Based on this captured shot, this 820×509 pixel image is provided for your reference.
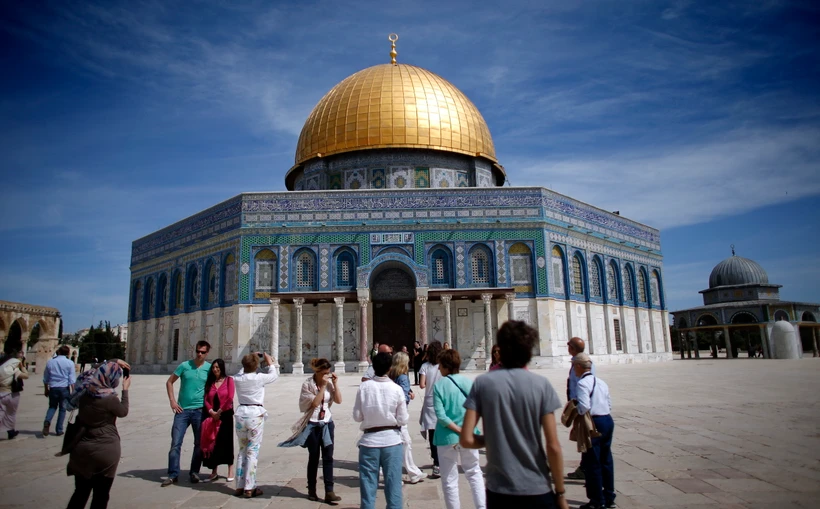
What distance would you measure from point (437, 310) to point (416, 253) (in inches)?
109

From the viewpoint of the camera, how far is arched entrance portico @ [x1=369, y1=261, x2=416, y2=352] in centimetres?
2631

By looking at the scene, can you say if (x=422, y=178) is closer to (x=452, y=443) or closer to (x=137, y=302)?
(x=137, y=302)

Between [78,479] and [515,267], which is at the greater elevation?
[515,267]

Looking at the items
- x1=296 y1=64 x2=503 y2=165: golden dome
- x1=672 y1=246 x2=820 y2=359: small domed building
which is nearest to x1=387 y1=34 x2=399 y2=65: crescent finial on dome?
x1=296 y1=64 x2=503 y2=165: golden dome

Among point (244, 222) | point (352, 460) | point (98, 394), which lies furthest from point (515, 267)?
point (98, 394)

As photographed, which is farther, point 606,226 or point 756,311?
point 756,311

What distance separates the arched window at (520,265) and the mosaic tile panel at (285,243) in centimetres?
668

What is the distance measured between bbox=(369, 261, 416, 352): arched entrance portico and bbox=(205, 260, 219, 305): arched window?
815cm

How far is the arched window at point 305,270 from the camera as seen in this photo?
2642cm

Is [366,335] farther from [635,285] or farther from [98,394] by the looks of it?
[98,394]

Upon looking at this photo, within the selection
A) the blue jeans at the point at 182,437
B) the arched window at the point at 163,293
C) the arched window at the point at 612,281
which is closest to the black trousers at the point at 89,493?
the blue jeans at the point at 182,437

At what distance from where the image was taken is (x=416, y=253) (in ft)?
86.0

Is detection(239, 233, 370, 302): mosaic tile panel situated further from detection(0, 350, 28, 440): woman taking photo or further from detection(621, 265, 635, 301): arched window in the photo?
detection(0, 350, 28, 440): woman taking photo

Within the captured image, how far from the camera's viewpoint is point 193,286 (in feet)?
99.2
